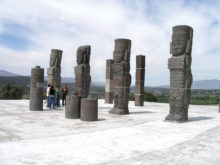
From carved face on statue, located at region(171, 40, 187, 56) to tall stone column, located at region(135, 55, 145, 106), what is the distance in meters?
7.37

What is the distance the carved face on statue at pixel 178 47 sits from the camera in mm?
9484

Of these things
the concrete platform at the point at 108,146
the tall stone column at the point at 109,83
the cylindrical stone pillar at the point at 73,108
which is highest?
the tall stone column at the point at 109,83

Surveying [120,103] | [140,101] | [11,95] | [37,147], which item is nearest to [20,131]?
[37,147]

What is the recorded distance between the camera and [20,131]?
22.7ft

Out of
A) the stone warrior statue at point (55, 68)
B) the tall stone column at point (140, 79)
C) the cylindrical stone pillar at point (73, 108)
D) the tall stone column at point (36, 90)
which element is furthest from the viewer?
the tall stone column at point (140, 79)

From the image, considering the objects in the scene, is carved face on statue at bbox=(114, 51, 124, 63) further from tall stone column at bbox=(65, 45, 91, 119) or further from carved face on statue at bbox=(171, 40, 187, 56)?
carved face on statue at bbox=(171, 40, 187, 56)

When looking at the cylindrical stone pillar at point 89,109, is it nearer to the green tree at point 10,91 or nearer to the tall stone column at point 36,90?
the tall stone column at point 36,90

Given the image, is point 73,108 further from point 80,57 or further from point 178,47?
point 178,47

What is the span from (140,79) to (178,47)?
7.75 metres

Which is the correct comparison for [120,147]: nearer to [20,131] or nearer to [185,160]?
[185,160]

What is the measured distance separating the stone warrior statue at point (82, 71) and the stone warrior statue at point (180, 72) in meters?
4.46

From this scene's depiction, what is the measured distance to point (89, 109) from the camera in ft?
30.6

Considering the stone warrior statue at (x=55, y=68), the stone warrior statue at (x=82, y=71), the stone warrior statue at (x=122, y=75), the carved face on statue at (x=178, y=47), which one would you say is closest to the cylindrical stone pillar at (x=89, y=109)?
the stone warrior statue at (x=122, y=75)

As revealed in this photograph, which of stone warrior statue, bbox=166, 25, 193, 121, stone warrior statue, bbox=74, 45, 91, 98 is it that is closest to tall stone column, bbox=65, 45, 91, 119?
stone warrior statue, bbox=74, 45, 91, 98
